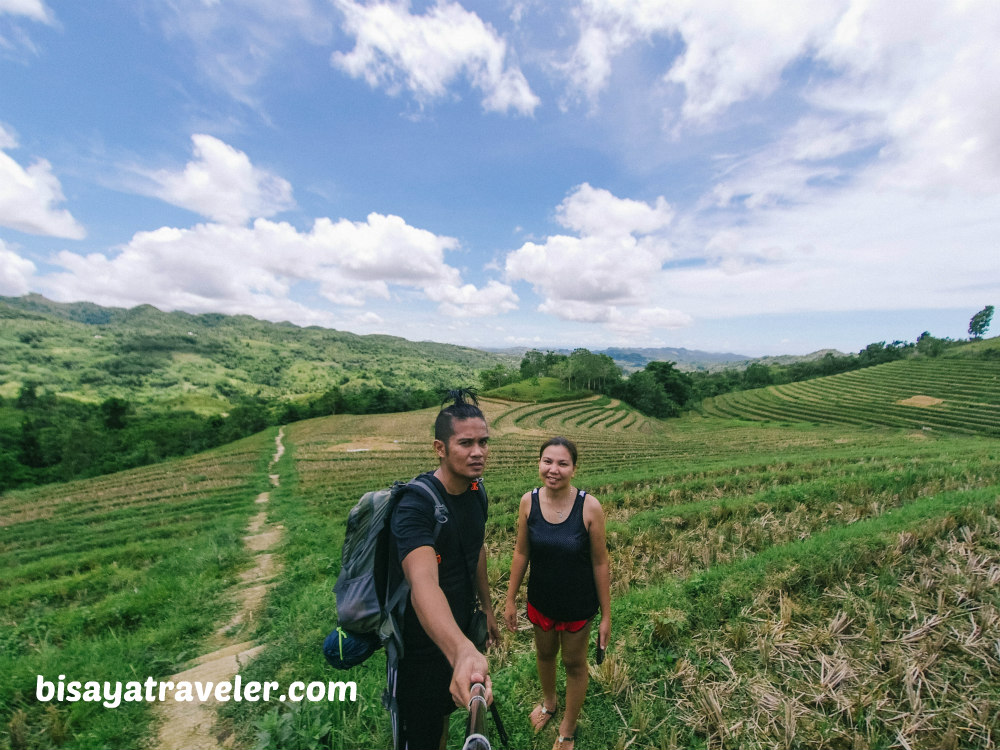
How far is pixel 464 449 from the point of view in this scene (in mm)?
2281

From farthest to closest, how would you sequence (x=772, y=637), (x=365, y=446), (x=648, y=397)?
(x=648, y=397)
(x=365, y=446)
(x=772, y=637)

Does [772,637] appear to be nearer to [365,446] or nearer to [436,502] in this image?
[436,502]

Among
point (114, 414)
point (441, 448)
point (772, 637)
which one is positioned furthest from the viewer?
point (114, 414)

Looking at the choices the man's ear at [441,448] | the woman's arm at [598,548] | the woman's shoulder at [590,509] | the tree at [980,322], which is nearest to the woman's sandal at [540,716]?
the woman's arm at [598,548]

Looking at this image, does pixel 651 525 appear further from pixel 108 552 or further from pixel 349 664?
pixel 108 552

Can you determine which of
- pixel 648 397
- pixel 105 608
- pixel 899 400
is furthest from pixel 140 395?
pixel 899 400

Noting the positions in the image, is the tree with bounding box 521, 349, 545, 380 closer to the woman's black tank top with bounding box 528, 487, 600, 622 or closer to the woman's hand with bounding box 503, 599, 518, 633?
the woman's hand with bounding box 503, 599, 518, 633

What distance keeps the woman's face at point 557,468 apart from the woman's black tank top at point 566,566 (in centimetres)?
17

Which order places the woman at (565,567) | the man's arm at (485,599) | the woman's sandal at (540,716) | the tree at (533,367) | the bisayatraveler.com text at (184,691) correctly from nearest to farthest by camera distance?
the man's arm at (485,599) < the woman at (565,567) < the woman's sandal at (540,716) < the bisayatraveler.com text at (184,691) < the tree at (533,367)

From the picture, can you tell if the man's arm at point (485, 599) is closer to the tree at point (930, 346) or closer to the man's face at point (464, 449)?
the man's face at point (464, 449)

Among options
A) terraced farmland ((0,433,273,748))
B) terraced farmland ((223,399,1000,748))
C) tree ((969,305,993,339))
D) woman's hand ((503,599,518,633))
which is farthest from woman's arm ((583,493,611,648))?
tree ((969,305,993,339))

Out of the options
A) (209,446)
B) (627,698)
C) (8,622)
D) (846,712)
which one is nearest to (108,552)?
(8,622)

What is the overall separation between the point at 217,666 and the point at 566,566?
4.06 meters

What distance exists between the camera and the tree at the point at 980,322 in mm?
95375
